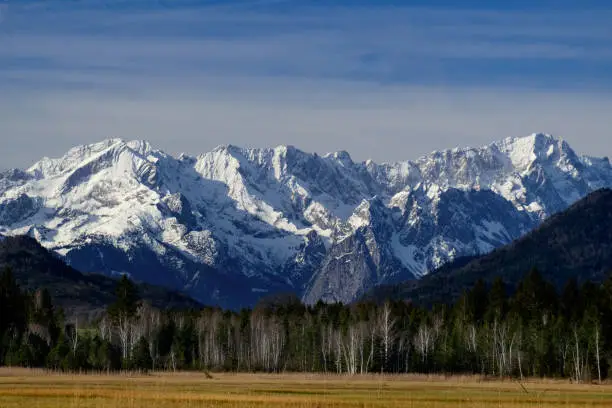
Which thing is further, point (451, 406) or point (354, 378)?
point (354, 378)

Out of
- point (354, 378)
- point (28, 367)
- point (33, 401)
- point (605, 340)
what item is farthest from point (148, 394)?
point (605, 340)

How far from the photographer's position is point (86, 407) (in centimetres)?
8681

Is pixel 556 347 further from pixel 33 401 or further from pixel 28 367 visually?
pixel 33 401

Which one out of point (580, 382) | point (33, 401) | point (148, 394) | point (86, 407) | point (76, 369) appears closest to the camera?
point (86, 407)

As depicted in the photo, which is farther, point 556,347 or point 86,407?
point 556,347

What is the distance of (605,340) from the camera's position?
198m

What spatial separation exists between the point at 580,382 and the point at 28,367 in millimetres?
87759

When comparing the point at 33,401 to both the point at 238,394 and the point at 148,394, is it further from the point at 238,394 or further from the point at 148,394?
the point at 238,394

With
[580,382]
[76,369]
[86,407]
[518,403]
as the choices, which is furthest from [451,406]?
[76,369]

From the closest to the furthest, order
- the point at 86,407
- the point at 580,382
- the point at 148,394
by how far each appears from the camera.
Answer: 1. the point at 86,407
2. the point at 148,394
3. the point at 580,382

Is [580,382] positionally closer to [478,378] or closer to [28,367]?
[478,378]

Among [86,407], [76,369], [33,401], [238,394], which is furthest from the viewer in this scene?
[76,369]

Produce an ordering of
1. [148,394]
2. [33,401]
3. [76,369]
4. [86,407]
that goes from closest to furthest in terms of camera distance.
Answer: [86,407]
[33,401]
[148,394]
[76,369]

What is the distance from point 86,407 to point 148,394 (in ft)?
53.5
